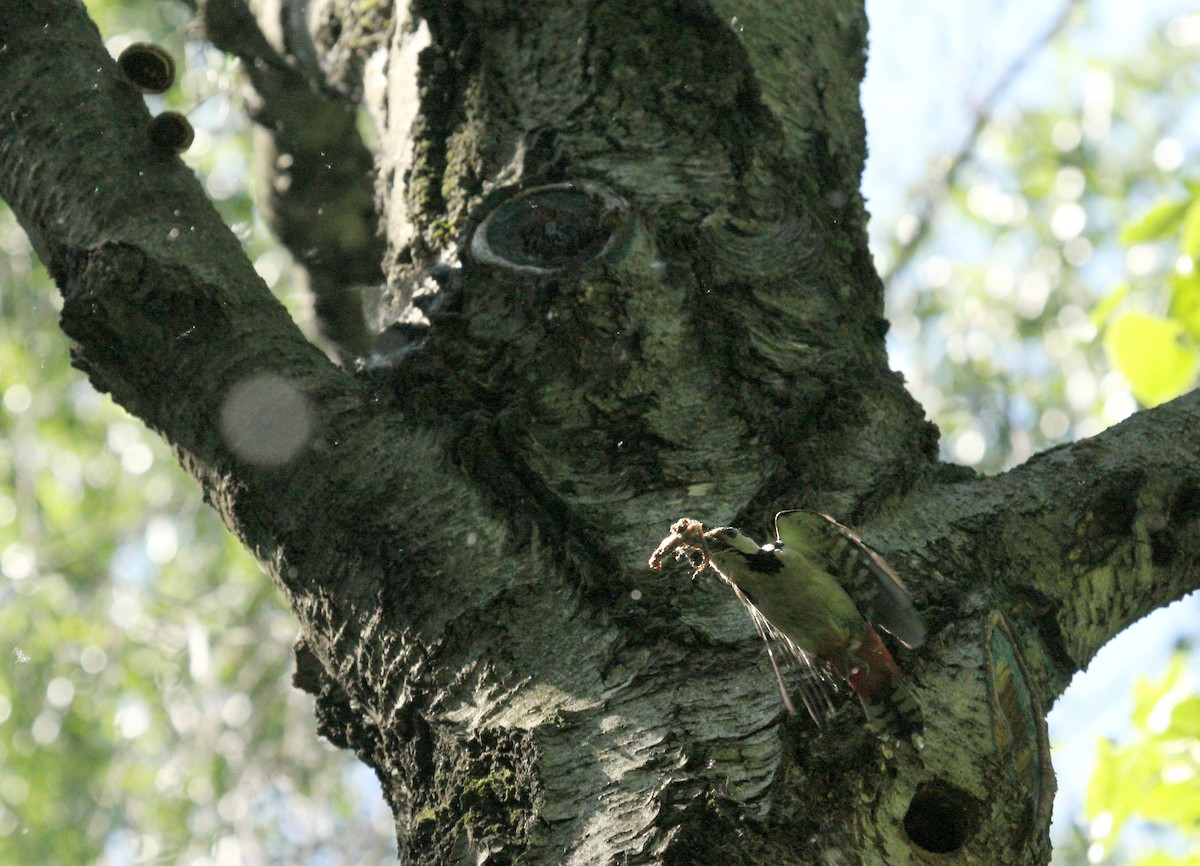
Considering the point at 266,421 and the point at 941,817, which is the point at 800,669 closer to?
the point at 941,817

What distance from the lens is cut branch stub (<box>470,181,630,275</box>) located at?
1806mm

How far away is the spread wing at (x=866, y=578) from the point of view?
141 centimetres

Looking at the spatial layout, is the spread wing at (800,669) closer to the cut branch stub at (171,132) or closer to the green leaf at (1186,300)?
the cut branch stub at (171,132)

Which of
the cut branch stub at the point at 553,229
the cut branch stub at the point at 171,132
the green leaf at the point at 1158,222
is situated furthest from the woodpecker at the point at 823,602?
the green leaf at the point at 1158,222

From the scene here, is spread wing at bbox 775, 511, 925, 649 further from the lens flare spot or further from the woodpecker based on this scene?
the lens flare spot

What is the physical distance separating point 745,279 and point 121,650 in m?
7.59

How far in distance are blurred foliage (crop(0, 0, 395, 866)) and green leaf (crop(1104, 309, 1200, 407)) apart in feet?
18.1

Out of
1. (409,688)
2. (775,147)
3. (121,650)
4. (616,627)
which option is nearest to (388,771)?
(409,688)

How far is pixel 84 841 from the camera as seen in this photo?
26.5 ft

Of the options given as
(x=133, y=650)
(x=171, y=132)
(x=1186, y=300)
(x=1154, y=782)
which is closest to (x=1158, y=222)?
(x=1186, y=300)

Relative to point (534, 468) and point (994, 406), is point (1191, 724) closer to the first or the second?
point (534, 468)

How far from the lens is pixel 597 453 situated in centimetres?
166

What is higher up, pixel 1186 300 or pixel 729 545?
pixel 1186 300

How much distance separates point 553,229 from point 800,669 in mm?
837
